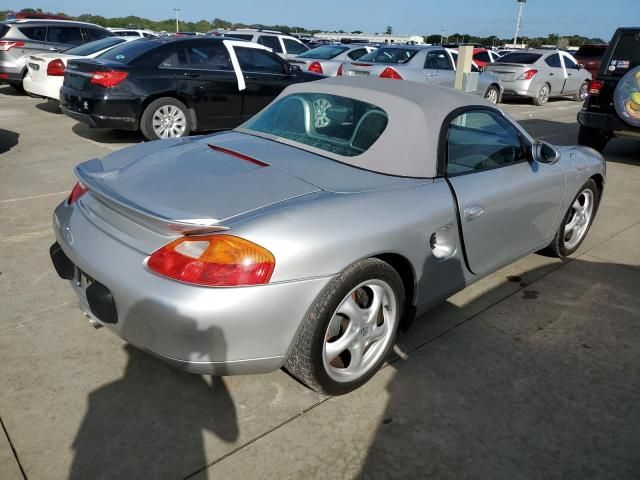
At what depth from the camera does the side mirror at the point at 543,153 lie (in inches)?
137

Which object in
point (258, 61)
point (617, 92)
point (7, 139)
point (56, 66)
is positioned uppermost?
point (258, 61)

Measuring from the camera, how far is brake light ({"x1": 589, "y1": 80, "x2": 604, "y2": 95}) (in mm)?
7645

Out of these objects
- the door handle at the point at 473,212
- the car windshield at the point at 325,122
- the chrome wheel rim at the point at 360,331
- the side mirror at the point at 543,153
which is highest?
the car windshield at the point at 325,122

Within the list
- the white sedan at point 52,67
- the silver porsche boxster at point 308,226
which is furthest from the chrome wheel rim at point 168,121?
the silver porsche boxster at point 308,226

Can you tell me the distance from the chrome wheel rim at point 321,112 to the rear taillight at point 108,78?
479cm

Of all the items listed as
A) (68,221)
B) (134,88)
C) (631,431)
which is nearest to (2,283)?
(68,221)

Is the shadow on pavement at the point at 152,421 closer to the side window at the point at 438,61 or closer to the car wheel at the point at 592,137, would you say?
the car wheel at the point at 592,137

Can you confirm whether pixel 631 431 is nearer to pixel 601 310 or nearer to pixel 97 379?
pixel 601 310

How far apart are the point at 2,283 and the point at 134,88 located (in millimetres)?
4440

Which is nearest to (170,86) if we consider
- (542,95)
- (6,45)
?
(6,45)

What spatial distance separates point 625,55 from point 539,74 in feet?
27.0

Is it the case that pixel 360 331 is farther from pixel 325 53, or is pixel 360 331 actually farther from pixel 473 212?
pixel 325 53

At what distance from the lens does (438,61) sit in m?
12.6

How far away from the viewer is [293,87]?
3676mm
